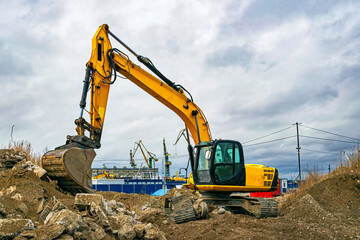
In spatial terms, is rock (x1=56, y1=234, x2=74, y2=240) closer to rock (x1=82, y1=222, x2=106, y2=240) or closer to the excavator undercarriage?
rock (x1=82, y1=222, x2=106, y2=240)

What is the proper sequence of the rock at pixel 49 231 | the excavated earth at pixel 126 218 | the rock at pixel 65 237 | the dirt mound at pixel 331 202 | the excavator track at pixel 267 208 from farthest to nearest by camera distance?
the dirt mound at pixel 331 202 → the excavator track at pixel 267 208 → the excavated earth at pixel 126 218 → the rock at pixel 65 237 → the rock at pixel 49 231

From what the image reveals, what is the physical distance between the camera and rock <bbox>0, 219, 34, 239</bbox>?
4523mm

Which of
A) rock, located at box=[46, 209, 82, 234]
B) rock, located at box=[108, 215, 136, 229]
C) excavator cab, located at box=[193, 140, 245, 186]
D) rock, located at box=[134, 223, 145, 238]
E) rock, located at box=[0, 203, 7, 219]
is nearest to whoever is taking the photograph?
rock, located at box=[46, 209, 82, 234]

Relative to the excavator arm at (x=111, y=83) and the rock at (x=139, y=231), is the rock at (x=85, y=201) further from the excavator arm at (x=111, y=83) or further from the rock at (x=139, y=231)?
the excavator arm at (x=111, y=83)

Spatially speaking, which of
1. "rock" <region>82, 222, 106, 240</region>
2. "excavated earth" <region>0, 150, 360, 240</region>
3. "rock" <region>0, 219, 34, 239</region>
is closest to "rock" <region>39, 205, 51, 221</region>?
"excavated earth" <region>0, 150, 360, 240</region>

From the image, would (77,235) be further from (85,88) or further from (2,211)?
(85,88)

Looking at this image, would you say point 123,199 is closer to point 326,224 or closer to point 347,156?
point 326,224

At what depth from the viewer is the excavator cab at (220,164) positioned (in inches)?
372

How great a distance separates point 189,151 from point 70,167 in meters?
3.45

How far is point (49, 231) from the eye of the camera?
4.57 m

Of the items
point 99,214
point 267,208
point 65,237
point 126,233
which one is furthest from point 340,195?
point 65,237

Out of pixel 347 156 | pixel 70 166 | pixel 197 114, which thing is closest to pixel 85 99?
pixel 70 166

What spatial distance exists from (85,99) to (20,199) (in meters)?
3.36

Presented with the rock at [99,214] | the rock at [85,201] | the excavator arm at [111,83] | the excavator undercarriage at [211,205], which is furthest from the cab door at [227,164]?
the rock at [99,214]
